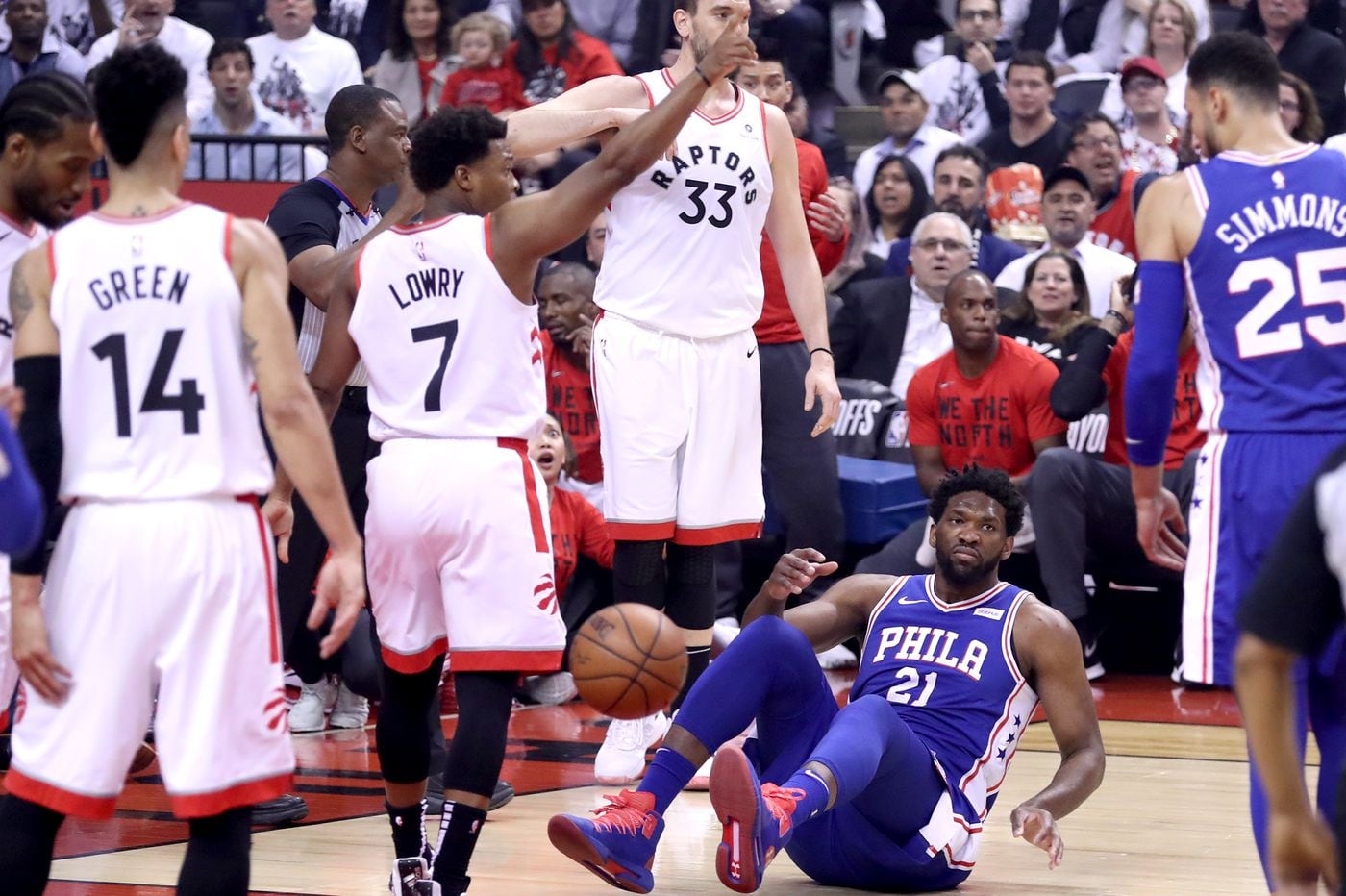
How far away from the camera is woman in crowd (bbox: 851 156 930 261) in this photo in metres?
11.1

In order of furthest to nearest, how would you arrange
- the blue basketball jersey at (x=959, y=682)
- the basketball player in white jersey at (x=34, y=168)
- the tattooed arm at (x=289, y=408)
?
1. the blue basketball jersey at (x=959, y=682)
2. the basketball player in white jersey at (x=34, y=168)
3. the tattooed arm at (x=289, y=408)

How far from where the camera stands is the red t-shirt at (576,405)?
9.45m

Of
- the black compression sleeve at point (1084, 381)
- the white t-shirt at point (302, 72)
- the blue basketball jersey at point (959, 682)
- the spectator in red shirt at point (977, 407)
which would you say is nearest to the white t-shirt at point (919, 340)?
the spectator in red shirt at point (977, 407)

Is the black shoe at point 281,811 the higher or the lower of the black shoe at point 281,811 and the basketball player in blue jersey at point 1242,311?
the lower

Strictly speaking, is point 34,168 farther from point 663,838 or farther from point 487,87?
point 487,87

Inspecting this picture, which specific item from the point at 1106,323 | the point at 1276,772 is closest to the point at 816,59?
the point at 1106,323

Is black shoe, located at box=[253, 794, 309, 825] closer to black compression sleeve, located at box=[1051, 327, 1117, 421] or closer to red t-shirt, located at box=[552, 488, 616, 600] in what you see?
red t-shirt, located at box=[552, 488, 616, 600]

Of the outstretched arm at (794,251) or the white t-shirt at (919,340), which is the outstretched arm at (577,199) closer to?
the outstretched arm at (794,251)

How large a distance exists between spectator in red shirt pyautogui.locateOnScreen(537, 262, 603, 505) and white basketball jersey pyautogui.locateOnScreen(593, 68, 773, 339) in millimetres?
2774

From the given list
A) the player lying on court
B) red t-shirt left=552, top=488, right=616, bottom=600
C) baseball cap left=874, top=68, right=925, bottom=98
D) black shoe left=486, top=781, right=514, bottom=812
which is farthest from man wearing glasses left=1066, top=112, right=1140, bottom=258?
black shoe left=486, top=781, right=514, bottom=812

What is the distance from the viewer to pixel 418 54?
39.4 feet

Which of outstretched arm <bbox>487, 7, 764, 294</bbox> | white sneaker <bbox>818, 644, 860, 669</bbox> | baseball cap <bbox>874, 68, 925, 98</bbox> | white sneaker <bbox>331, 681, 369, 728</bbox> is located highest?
outstretched arm <bbox>487, 7, 764, 294</bbox>

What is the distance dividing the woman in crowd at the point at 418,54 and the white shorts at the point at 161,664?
841cm

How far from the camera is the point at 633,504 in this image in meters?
6.54
